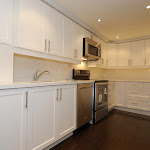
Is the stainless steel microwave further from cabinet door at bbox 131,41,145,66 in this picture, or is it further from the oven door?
cabinet door at bbox 131,41,145,66

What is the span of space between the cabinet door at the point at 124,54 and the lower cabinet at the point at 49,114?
9.16 ft

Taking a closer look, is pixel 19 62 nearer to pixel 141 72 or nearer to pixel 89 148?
pixel 89 148

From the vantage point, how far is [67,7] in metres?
2.28

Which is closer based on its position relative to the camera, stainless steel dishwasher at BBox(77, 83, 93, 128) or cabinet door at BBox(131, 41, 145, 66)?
stainless steel dishwasher at BBox(77, 83, 93, 128)

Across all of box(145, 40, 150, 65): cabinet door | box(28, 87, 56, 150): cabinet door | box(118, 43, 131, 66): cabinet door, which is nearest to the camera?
box(28, 87, 56, 150): cabinet door

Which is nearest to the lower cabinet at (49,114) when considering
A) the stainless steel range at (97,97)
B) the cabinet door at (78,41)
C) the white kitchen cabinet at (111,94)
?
the stainless steel range at (97,97)

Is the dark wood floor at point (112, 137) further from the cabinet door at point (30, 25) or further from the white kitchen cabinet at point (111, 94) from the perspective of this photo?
the cabinet door at point (30, 25)

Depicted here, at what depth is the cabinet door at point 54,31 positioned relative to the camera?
2.00 metres

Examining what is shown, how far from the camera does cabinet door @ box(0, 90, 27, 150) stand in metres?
1.15

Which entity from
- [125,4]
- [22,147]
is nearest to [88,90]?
[22,147]

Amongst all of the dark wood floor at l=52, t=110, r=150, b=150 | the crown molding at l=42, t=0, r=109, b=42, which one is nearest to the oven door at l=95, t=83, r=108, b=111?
the dark wood floor at l=52, t=110, r=150, b=150

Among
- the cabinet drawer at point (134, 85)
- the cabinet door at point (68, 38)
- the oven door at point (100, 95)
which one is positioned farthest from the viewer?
the cabinet drawer at point (134, 85)

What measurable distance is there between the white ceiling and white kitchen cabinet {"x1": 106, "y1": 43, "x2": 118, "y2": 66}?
856 millimetres

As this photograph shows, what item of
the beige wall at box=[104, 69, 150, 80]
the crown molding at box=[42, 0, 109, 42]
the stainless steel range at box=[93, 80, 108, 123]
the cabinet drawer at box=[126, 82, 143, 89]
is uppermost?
the crown molding at box=[42, 0, 109, 42]
